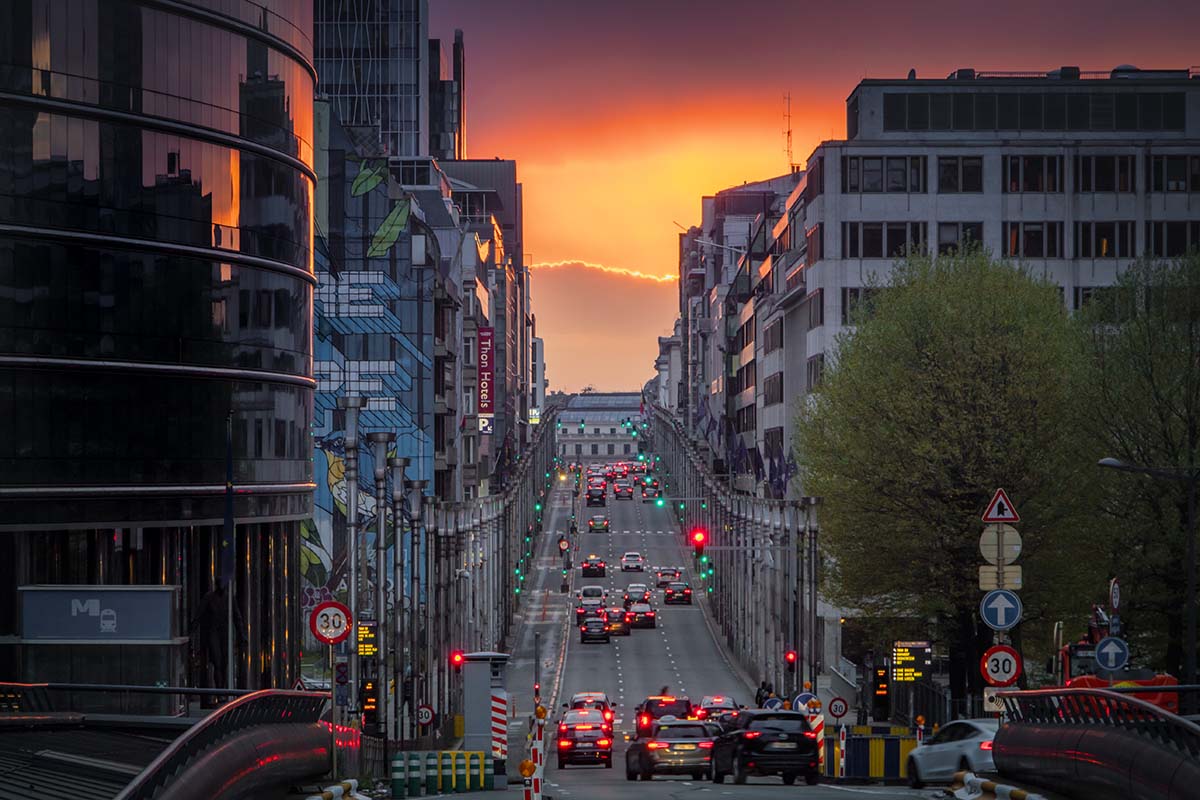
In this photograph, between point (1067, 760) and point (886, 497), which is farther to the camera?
point (886, 497)

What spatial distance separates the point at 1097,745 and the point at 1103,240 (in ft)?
249

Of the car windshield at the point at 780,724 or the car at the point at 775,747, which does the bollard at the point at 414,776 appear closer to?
the car at the point at 775,747

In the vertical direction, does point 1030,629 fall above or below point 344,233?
below

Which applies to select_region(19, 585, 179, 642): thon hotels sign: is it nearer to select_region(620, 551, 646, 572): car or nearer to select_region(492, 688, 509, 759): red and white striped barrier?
select_region(492, 688, 509, 759): red and white striped barrier

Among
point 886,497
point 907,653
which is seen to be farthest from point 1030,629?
point 907,653

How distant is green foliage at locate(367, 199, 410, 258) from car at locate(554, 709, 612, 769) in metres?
55.1

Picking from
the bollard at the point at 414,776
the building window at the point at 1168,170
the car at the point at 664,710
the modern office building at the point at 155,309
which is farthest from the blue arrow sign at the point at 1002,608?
the building window at the point at 1168,170

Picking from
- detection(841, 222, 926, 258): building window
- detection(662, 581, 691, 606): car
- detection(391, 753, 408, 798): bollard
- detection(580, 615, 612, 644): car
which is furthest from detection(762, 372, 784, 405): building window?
detection(391, 753, 408, 798): bollard

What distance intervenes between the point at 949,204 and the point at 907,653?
33.7m

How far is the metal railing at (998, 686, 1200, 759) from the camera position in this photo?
61.5 ft

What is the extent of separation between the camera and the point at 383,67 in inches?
7672

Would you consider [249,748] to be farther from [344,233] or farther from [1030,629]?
[344,233]

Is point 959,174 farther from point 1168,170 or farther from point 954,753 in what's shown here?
point 954,753

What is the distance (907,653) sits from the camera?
66.9 metres
